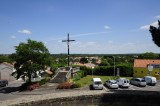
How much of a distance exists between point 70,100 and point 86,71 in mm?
60131

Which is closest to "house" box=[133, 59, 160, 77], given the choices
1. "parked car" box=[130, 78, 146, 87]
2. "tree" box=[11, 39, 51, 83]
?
"parked car" box=[130, 78, 146, 87]

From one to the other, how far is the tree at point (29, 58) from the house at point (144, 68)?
25.7 meters

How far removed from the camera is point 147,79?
48.9m

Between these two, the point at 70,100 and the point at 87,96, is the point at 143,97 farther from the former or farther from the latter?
the point at 70,100

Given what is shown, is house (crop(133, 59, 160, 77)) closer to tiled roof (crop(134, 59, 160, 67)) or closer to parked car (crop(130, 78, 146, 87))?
tiled roof (crop(134, 59, 160, 67))

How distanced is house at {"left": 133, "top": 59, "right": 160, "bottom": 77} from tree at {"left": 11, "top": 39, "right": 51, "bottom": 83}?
25718mm

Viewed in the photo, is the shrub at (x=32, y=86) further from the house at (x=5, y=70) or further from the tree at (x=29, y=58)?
the house at (x=5, y=70)

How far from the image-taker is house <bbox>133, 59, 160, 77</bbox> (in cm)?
6253

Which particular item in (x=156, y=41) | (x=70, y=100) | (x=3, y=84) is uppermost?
(x=156, y=41)

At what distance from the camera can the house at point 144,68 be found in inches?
2462

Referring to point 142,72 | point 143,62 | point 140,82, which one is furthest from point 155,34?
point 143,62

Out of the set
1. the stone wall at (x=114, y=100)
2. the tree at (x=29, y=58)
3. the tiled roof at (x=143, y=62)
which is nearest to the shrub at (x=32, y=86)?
the tree at (x=29, y=58)

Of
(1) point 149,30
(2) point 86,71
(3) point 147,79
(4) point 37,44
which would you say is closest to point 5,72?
(2) point 86,71

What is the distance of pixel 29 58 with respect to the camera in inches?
1817
